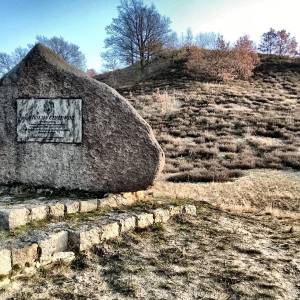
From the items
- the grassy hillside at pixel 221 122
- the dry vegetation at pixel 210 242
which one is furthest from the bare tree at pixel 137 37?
the dry vegetation at pixel 210 242

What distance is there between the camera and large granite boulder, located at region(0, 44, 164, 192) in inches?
279

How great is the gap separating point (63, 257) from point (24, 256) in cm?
45

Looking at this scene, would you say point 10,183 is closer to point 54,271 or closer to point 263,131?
point 54,271

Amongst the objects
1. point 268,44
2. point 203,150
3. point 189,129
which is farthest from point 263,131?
point 268,44

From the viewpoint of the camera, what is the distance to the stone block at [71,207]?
20.8ft

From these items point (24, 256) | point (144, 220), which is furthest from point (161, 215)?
point (24, 256)

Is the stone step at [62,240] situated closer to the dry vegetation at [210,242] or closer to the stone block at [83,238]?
the stone block at [83,238]

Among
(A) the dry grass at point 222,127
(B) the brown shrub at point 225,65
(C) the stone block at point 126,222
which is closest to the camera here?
(C) the stone block at point 126,222

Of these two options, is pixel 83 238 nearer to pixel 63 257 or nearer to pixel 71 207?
pixel 63 257

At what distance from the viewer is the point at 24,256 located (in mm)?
4684

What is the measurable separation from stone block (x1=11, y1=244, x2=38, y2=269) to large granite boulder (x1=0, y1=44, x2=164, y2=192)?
2514mm

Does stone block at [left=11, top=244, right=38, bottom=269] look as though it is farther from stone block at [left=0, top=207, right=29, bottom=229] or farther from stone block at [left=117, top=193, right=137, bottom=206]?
stone block at [left=117, top=193, right=137, bottom=206]

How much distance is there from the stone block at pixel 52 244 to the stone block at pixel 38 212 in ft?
2.75

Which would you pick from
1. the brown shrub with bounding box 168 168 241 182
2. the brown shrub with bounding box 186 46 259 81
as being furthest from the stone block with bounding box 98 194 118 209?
the brown shrub with bounding box 186 46 259 81
